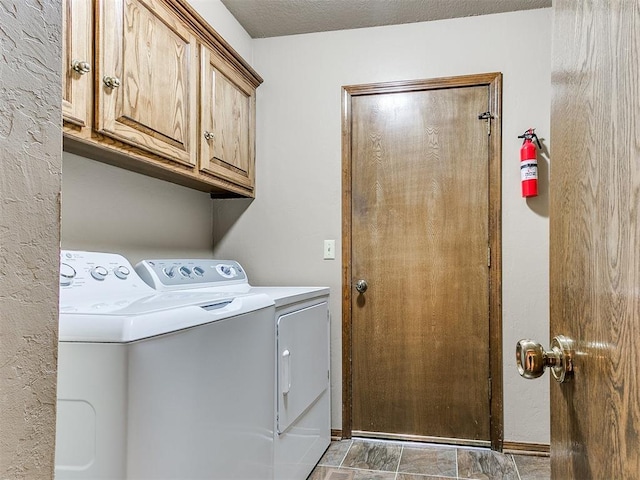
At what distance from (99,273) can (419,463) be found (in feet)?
5.77

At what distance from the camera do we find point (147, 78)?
1.71m

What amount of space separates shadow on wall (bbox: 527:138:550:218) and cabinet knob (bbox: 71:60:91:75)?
2109 millimetres

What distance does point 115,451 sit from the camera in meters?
0.96

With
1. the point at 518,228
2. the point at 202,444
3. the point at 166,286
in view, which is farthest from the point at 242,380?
the point at 518,228

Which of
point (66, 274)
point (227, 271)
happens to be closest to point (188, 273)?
point (227, 271)

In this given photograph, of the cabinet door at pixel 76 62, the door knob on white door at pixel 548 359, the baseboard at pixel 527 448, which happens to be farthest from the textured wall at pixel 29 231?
the baseboard at pixel 527 448


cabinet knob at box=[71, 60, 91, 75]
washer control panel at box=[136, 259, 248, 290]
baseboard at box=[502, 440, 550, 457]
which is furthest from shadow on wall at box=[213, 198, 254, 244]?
baseboard at box=[502, 440, 550, 457]

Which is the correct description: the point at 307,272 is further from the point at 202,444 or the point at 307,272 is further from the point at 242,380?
the point at 202,444

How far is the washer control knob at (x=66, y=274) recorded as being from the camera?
1.48m

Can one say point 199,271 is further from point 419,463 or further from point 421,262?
point 419,463

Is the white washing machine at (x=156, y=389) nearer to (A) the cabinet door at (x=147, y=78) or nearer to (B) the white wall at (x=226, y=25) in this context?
(A) the cabinet door at (x=147, y=78)

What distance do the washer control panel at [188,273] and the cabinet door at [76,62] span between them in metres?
0.72

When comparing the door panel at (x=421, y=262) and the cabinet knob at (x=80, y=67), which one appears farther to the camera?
the door panel at (x=421, y=262)

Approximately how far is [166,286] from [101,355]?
100 cm
